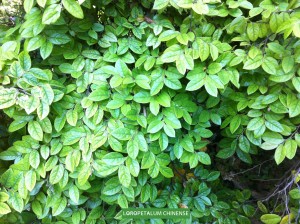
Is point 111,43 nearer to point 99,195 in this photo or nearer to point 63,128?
point 63,128

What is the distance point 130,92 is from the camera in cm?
107

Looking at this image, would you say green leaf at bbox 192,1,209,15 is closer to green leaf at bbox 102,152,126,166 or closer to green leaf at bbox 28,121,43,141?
green leaf at bbox 102,152,126,166

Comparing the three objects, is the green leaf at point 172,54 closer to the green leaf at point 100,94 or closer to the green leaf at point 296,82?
the green leaf at point 100,94

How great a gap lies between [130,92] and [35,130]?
380mm

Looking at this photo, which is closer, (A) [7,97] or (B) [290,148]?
(A) [7,97]

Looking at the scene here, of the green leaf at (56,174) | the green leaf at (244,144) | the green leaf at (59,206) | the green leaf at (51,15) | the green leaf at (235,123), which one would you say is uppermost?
the green leaf at (51,15)

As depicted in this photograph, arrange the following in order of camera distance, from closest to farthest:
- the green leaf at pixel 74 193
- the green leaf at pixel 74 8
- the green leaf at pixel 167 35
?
the green leaf at pixel 74 8
the green leaf at pixel 167 35
the green leaf at pixel 74 193

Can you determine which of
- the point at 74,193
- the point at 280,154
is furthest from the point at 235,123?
the point at 74,193

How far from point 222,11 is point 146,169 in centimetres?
68

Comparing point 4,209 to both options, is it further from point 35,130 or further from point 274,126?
point 274,126

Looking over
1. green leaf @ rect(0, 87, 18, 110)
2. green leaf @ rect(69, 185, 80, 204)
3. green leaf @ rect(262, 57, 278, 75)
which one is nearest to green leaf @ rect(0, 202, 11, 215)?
green leaf @ rect(69, 185, 80, 204)

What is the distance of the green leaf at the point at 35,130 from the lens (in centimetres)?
103

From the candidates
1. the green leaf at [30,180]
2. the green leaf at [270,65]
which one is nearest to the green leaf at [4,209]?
the green leaf at [30,180]

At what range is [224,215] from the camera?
1355 millimetres
